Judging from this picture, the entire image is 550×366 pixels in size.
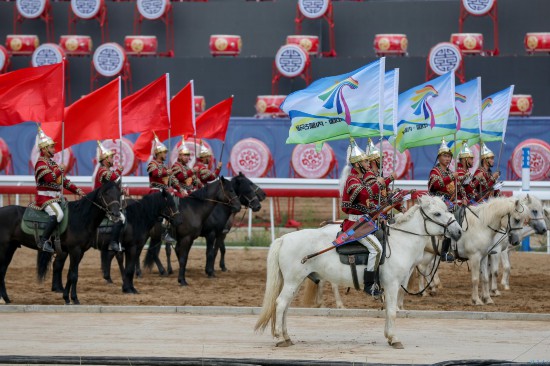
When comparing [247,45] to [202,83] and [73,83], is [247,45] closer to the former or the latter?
[202,83]

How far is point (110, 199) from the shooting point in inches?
818

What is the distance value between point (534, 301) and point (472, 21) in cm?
2501

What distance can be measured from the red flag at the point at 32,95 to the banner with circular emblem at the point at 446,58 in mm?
20747

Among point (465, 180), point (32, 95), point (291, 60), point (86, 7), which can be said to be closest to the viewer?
point (32, 95)

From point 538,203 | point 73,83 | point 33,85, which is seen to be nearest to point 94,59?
point 73,83

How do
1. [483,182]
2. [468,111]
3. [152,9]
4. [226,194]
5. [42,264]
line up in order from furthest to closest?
[152,9]
[468,111]
[226,194]
[483,182]
[42,264]

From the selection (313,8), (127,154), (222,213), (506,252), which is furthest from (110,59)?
(506,252)

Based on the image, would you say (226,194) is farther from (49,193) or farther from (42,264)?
(49,193)

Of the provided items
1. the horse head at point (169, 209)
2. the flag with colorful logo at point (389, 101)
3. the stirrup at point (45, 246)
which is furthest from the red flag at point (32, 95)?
the flag with colorful logo at point (389, 101)

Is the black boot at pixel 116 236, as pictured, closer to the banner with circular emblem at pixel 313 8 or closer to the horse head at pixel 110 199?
the horse head at pixel 110 199

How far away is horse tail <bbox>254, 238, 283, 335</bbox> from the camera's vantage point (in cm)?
1603

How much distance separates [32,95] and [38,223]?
248cm

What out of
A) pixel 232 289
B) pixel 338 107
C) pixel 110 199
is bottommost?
pixel 232 289

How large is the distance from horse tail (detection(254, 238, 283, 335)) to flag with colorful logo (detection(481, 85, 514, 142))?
11.2 metres
